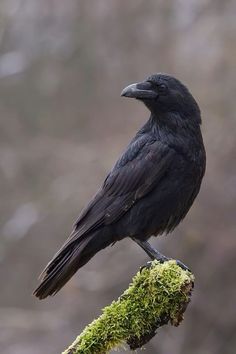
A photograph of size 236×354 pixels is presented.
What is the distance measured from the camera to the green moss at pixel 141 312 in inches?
177

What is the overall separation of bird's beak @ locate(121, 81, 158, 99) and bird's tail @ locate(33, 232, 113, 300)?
0.89 meters

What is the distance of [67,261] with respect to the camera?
530 cm

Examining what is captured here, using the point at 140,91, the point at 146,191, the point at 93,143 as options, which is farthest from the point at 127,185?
the point at 93,143

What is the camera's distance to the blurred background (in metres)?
10.2

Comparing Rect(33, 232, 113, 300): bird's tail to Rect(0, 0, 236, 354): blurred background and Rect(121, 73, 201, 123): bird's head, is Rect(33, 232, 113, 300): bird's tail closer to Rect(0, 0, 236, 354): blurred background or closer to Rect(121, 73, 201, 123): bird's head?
Rect(121, 73, 201, 123): bird's head

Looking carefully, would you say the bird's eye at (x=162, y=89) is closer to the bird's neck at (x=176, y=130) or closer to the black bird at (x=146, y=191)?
the black bird at (x=146, y=191)

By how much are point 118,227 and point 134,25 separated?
743 centimetres

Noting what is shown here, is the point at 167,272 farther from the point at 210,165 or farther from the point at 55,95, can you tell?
the point at 55,95

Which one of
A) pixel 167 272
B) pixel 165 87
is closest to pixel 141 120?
pixel 165 87

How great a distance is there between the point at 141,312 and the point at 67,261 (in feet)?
2.74

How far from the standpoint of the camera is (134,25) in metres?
12.6

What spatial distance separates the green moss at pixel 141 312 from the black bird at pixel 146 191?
2.19ft

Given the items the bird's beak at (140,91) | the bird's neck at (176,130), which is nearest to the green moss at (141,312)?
the bird's neck at (176,130)

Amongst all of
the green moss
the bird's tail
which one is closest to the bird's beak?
the bird's tail
